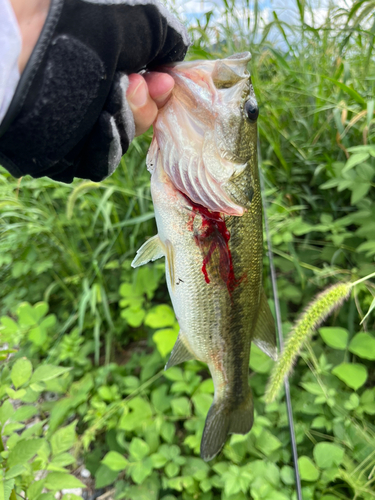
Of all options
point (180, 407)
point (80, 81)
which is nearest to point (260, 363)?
point (180, 407)

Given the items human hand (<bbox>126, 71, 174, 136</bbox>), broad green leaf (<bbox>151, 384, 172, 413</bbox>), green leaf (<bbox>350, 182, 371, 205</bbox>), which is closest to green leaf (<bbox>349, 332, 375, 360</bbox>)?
green leaf (<bbox>350, 182, 371, 205</bbox>)

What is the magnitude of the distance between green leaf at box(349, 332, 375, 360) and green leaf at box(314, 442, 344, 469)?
0.41 m

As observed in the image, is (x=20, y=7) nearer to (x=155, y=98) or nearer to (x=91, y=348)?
(x=155, y=98)

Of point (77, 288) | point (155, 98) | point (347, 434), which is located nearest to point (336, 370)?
point (347, 434)

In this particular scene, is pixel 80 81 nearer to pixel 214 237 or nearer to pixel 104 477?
pixel 214 237

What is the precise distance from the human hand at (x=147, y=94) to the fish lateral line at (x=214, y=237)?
10.3 inches

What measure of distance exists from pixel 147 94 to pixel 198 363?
1494mm

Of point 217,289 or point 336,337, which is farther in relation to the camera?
point 336,337

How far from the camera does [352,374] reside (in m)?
1.42

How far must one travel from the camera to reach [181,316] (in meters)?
1.25

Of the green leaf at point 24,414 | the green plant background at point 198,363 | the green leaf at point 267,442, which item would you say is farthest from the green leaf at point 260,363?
the green leaf at point 24,414

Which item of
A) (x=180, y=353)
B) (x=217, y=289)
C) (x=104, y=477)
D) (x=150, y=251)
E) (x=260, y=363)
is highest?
(x=150, y=251)

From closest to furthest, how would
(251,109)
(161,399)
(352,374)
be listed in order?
(251,109) < (352,374) < (161,399)

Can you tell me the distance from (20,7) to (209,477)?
191cm
